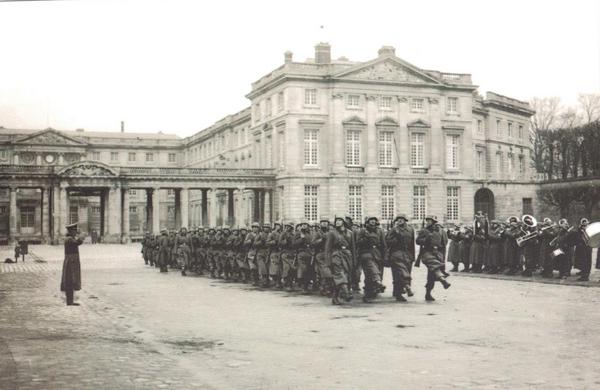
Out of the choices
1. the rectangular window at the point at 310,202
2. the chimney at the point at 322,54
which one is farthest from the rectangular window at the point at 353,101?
the rectangular window at the point at 310,202

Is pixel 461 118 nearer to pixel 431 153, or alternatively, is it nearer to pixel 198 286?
pixel 431 153

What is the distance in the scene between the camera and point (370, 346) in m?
10.3

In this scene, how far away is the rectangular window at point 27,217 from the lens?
75.6 meters

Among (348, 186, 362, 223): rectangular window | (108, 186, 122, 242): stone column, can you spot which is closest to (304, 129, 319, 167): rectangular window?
(348, 186, 362, 223): rectangular window

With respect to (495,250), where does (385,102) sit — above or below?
above

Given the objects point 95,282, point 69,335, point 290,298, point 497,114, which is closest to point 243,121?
point 497,114

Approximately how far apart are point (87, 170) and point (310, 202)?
56.7ft

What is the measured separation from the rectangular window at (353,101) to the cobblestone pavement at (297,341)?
40.1m

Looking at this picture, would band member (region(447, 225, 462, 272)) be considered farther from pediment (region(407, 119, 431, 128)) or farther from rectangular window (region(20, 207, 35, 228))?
rectangular window (region(20, 207, 35, 228))

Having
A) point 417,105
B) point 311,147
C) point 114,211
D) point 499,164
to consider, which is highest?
point 417,105

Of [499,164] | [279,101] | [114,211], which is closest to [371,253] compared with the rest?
[279,101]

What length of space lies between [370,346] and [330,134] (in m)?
47.2

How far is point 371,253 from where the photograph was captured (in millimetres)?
16016

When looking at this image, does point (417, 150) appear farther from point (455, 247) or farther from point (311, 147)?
point (455, 247)
